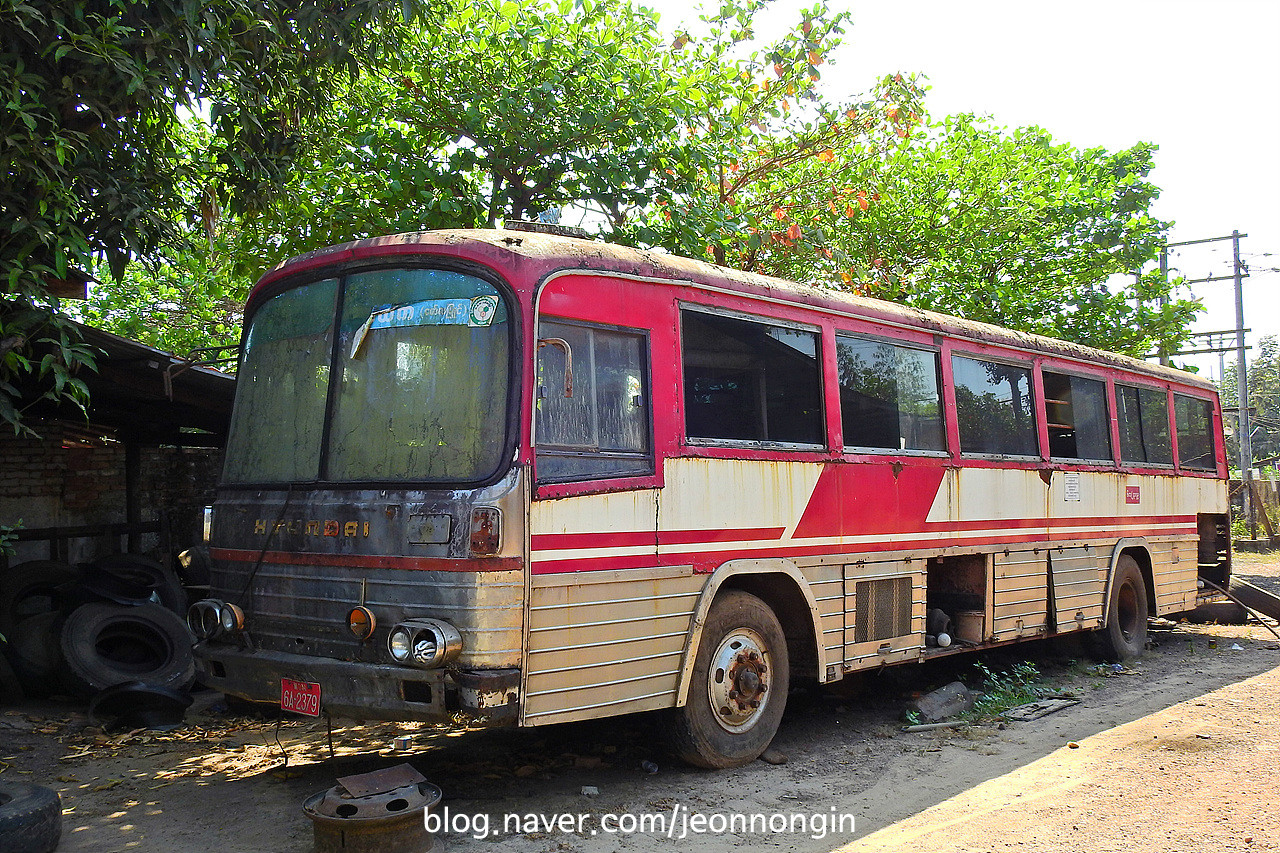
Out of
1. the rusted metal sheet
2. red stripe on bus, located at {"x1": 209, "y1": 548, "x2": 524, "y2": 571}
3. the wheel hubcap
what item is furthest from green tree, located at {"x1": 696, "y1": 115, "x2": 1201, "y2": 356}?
red stripe on bus, located at {"x1": 209, "y1": 548, "x2": 524, "y2": 571}

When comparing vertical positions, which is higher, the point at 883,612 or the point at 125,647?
the point at 883,612

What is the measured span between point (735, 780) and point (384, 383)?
3.01 m

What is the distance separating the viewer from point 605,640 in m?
5.07

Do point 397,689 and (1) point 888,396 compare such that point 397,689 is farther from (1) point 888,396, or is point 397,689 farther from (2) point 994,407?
(2) point 994,407

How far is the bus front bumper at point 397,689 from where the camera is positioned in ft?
14.8

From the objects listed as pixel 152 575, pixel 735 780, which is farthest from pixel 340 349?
pixel 152 575

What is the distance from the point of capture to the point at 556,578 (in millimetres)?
4855

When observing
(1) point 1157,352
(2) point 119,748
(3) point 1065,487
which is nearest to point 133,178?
(2) point 119,748

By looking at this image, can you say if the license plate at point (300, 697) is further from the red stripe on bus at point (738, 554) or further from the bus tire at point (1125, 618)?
the bus tire at point (1125, 618)

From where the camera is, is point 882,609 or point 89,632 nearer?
point 882,609

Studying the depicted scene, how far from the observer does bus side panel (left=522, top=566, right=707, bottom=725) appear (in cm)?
478

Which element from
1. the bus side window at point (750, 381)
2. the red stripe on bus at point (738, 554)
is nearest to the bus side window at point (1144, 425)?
the red stripe on bus at point (738, 554)

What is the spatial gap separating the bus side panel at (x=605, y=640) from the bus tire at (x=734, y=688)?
0.30 meters

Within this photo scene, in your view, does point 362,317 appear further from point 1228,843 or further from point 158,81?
point 1228,843
